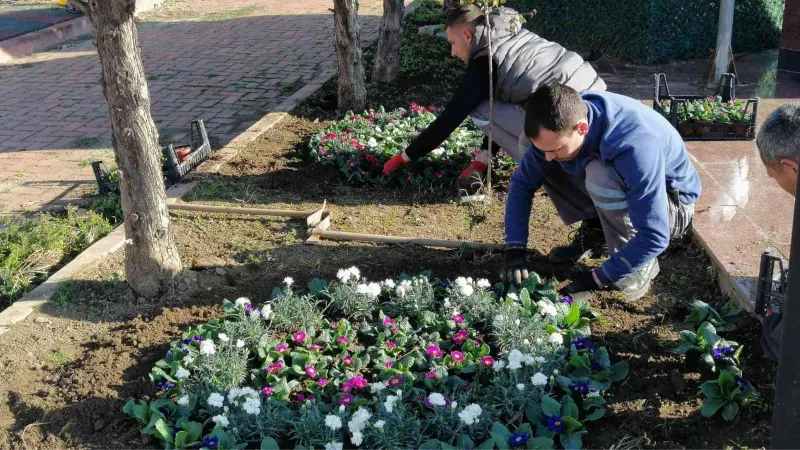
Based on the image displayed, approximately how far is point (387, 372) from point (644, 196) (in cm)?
132

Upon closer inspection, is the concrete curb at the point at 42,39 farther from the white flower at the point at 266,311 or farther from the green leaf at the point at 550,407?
the green leaf at the point at 550,407

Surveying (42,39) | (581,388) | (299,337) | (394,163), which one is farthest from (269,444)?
(42,39)

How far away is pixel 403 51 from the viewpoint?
907cm

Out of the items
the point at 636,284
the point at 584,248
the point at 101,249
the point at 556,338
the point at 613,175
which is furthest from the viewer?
the point at 101,249

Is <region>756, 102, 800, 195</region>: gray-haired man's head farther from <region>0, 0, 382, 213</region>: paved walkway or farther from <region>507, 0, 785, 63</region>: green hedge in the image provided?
<region>507, 0, 785, 63</region>: green hedge

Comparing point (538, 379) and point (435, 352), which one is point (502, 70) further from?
point (538, 379)

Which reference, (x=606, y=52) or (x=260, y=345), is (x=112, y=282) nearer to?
(x=260, y=345)

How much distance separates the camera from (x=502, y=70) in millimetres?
4750

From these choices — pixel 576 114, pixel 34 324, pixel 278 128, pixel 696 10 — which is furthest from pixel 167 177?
pixel 696 10

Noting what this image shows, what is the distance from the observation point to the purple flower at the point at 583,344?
3379 mm

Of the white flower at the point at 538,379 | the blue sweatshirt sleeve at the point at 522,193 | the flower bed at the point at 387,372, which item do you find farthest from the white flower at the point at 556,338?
the blue sweatshirt sleeve at the point at 522,193

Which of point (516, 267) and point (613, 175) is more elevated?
point (613, 175)

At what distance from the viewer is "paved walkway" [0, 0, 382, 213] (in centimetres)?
661

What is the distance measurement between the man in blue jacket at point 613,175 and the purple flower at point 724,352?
1.63ft
